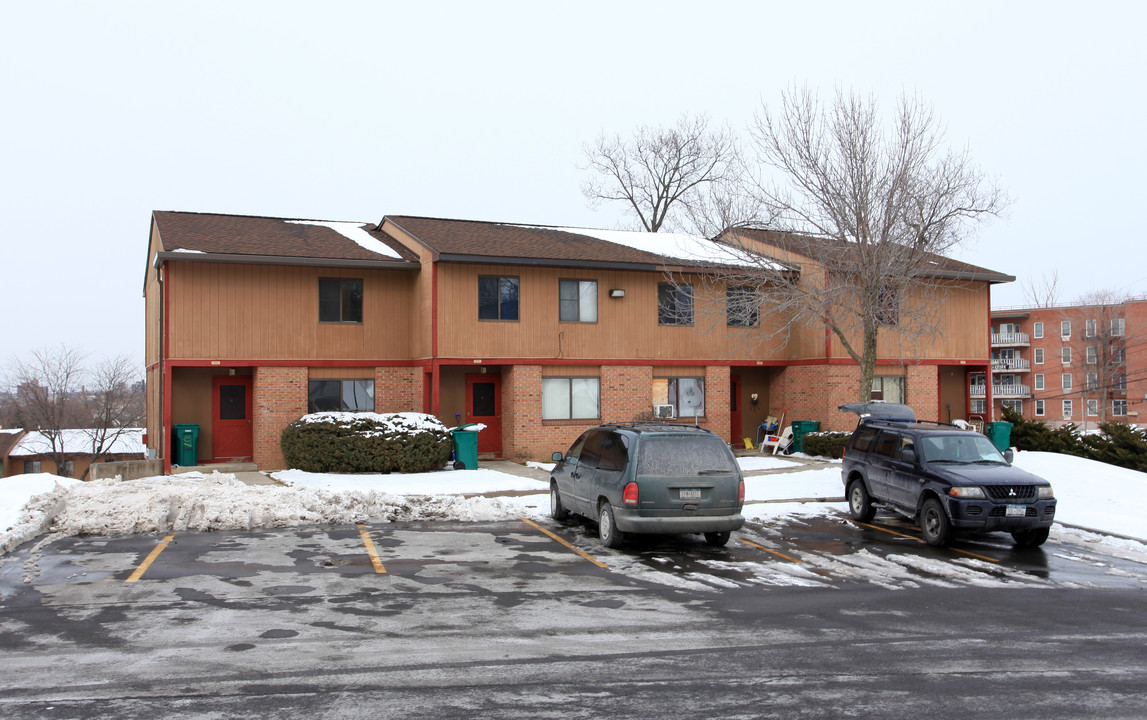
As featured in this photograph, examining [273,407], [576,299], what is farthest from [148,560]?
[576,299]

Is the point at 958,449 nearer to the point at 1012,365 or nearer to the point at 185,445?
the point at 185,445

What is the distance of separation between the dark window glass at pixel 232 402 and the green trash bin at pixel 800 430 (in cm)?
1572

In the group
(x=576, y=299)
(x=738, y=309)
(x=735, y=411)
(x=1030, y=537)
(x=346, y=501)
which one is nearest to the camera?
(x=1030, y=537)

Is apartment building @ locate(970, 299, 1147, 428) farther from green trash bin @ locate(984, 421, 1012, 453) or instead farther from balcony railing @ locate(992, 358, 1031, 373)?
green trash bin @ locate(984, 421, 1012, 453)

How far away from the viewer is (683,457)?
477 inches

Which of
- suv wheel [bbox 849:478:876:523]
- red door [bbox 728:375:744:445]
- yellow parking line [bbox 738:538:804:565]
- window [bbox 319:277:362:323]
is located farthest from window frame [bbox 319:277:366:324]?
yellow parking line [bbox 738:538:804:565]

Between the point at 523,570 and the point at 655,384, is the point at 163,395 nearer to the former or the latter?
the point at 655,384

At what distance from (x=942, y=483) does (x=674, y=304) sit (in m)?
14.9

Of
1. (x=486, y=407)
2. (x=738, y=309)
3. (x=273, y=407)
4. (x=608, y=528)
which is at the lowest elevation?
(x=608, y=528)

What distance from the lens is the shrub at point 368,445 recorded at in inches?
839

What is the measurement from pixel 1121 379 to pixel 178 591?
268ft

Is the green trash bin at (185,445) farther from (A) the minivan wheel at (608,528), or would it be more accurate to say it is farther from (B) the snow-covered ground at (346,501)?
(A) the minivan wheel at (608,528)

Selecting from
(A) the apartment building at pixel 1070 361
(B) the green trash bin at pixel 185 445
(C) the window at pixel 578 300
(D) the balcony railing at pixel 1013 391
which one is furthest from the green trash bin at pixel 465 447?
(D) the balcony railing at pixel 1013 391

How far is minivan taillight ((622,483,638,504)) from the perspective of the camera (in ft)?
38.6
